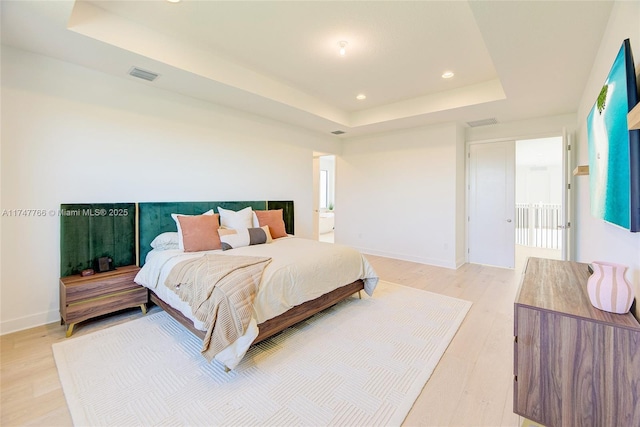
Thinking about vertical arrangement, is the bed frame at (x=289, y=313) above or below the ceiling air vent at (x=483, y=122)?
below

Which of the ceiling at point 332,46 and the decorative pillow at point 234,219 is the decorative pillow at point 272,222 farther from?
the ceiling at point 332,46

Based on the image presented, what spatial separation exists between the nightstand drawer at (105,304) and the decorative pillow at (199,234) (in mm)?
658

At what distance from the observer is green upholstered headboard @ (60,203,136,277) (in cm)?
282

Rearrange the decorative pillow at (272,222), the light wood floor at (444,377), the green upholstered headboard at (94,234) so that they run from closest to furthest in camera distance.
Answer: the light wood floor at (444,377)
the green upholstered headboard at (94,234)
the decorative pillow at (272,222)

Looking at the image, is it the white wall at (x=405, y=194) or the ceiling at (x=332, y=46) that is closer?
the ceiling at (x=332, y=46)

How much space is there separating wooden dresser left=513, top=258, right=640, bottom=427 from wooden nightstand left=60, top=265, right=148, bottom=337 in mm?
3354

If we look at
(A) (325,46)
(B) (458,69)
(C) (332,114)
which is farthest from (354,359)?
(C) (332,114)

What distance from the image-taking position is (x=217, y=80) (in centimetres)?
326

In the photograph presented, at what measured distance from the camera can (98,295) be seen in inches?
107

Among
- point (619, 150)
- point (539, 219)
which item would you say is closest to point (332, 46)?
point (619, 150)

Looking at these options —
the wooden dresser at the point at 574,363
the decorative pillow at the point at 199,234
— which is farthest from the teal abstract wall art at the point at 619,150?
the decorative pillow at the point at 199,234

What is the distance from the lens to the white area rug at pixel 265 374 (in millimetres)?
1667

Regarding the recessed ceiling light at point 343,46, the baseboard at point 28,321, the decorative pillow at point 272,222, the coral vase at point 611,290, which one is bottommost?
the baseboard at point 28,321

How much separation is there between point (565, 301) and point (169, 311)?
3084mm
